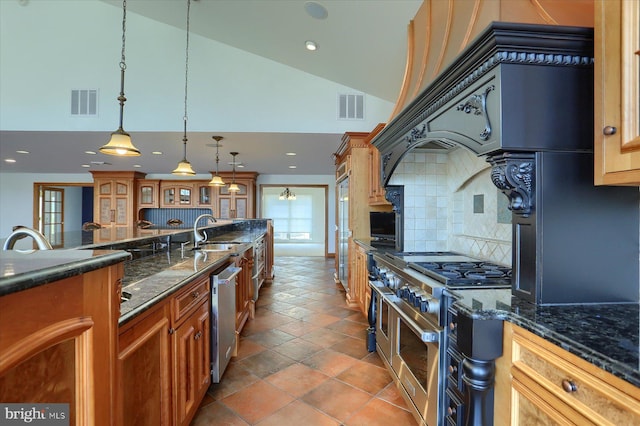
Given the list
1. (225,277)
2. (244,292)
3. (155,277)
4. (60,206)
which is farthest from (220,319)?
(60,206)

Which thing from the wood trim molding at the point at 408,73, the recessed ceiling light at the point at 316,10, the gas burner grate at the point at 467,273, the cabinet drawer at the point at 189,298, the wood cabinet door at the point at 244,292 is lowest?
the wood cabinet door at the point at 244,292

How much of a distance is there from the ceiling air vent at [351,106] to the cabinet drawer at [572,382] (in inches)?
142

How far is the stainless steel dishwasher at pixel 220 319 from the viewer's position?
199cm

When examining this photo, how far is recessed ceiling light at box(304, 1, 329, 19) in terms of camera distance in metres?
2.81

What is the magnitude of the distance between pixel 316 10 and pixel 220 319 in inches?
112

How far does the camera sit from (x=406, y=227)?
2.71 meters

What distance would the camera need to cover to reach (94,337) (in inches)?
30.2

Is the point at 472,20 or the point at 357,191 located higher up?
the point at 472,20

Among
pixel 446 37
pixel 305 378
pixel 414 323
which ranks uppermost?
pixel 446 37

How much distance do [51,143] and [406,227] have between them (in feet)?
18.4

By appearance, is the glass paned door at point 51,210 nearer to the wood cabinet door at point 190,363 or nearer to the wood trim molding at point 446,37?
the wood cabinet door at point 190,363

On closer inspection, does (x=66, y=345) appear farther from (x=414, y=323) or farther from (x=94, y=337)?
(x=414, y=323)

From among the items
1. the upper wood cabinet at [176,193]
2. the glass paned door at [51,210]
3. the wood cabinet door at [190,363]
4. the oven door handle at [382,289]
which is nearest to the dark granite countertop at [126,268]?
the wood cabinet door at [190,363]

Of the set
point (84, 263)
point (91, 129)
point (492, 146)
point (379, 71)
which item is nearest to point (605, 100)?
point (492, 146)
